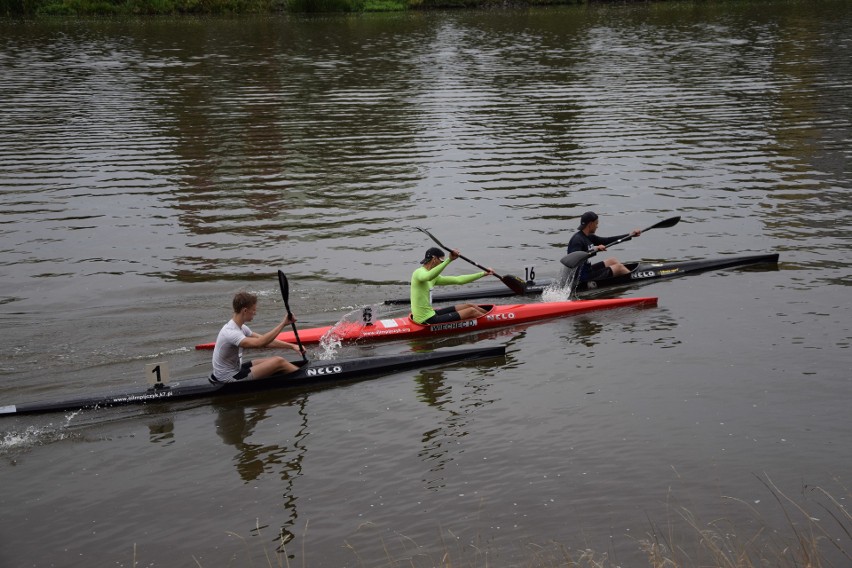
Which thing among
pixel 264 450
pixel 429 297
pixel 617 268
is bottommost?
pixel 264 450

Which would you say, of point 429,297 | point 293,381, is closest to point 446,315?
point 429,297

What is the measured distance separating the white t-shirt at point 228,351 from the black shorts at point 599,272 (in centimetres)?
734

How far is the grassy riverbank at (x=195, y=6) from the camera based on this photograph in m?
58.7

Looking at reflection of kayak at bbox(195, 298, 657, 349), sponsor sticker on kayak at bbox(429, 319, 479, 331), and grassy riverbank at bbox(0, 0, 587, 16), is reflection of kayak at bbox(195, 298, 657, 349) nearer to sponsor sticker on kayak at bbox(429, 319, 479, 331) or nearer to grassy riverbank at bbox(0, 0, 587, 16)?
sponsor sticker on kayak at bbox(429, 319, 479, 331)

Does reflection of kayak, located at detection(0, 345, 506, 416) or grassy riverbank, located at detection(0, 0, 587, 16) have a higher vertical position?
grassy riverbank, located at detection(0, 0, 587, 16)

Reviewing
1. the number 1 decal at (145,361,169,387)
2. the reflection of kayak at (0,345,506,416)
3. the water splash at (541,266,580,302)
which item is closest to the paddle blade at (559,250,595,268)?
the water splash at (541,266,580,302)

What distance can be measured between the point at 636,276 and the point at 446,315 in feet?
14.0

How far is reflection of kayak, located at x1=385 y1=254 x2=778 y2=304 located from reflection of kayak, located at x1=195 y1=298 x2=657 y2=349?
3.32ft

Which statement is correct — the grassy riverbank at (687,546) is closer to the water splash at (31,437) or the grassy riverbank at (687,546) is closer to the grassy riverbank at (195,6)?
the water splash at (31,437)

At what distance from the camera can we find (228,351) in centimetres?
1315

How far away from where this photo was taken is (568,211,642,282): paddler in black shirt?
17688mm

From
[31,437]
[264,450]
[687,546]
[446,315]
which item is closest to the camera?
[687,546]

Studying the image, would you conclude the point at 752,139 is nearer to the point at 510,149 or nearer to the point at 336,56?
the point at 510,149

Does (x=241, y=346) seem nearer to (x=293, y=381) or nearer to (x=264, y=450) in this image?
(x=293, y=381)
